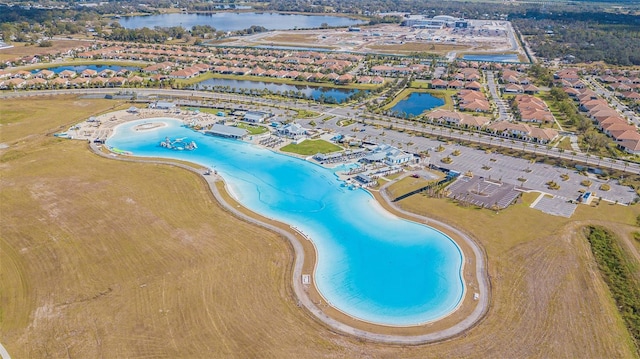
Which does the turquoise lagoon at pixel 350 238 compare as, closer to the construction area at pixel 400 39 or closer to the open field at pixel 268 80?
the open field at pixel 268 80

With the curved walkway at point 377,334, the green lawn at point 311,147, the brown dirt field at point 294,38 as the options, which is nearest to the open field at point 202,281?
the curved walkway at point 377,334

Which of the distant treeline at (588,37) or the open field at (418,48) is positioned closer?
the distant treeline at (588,37)

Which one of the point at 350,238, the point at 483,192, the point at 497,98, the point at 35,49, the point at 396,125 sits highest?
the point at 35,49

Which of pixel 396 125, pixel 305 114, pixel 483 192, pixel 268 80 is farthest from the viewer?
pixel 268 80

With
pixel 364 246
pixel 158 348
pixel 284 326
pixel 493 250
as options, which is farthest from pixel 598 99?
pixel 158 348

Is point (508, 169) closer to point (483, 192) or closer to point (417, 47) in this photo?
point (483, 192)

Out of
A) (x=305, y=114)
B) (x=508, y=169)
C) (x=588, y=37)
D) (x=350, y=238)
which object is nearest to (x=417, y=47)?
(x=588, y=37)

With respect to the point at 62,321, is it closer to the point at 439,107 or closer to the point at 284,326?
the point at 284,326
